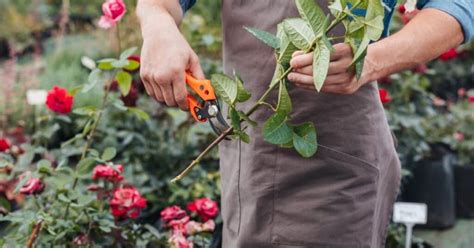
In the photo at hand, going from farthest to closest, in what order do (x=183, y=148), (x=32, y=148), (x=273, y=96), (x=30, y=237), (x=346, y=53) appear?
(x=183, y=148)
(x=32, y=148)
(x=30, y=237)
(x=273, y=96)
(x=346, y=53)

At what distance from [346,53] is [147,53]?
0.38m

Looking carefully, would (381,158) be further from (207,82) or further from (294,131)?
(207,82)

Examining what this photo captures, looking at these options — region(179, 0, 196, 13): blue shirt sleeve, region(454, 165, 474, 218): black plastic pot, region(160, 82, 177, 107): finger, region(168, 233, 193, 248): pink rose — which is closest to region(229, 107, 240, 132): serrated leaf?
region(160, 82, 177, 107): finger

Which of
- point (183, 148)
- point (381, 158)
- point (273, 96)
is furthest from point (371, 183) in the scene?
point (183, 148)

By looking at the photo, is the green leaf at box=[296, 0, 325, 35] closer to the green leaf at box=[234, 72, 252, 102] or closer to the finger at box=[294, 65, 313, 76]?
the finger at box=[294, 65, 313, 76]

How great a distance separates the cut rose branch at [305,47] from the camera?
4.45 ft

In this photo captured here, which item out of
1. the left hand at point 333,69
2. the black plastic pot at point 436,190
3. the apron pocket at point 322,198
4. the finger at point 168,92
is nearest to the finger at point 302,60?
the left hand at point 333,69

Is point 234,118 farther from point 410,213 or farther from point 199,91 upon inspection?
point 410,213

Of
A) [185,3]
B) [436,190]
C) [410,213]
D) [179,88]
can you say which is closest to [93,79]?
[185,3]

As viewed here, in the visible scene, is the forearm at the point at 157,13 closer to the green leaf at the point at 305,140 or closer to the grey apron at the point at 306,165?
the grey apron at the point at 306,165

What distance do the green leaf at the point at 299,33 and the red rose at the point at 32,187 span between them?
112 cm

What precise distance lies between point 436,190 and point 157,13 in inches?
94.3

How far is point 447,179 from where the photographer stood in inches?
144

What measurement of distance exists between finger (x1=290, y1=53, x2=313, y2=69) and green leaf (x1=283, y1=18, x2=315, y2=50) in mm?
18
